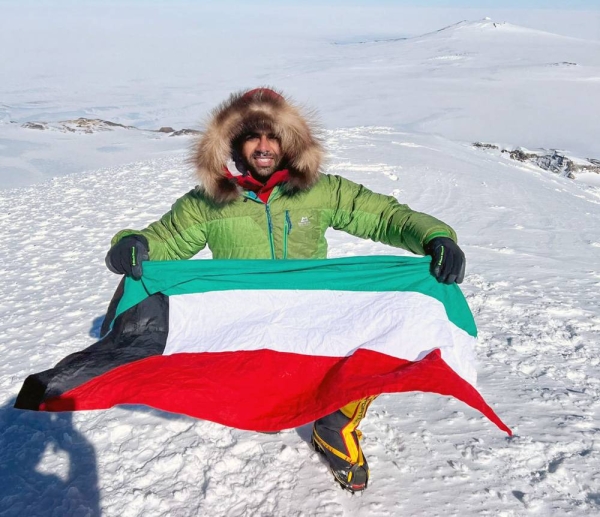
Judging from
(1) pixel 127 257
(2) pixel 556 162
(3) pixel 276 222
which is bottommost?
(2) pixel 556 162

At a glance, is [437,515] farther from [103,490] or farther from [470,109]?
[470,109]

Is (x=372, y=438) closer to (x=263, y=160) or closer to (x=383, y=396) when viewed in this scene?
(x=383, y=396)

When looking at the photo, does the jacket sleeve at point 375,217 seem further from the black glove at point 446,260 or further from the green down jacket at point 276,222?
the black glove at point 446,260

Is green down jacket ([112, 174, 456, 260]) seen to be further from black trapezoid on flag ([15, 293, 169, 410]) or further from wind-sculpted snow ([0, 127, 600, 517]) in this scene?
wind-sculpted snow ([0, 127, 600, 517])

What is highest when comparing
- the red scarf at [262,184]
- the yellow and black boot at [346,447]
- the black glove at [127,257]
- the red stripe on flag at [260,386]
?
the red scarf at [262,184]

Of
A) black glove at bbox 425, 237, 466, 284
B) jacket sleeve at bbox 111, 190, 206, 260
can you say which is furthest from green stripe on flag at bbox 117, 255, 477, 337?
black glove at bbox 425, 237, 466, 284

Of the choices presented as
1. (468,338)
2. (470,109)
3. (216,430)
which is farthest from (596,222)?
(470,109)

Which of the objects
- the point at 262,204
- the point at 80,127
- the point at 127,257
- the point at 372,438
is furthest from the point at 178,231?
the point at 80,127

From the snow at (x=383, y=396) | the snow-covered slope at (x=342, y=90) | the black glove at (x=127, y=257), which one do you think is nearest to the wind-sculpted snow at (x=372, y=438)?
the snow at (x=383, y=396)
